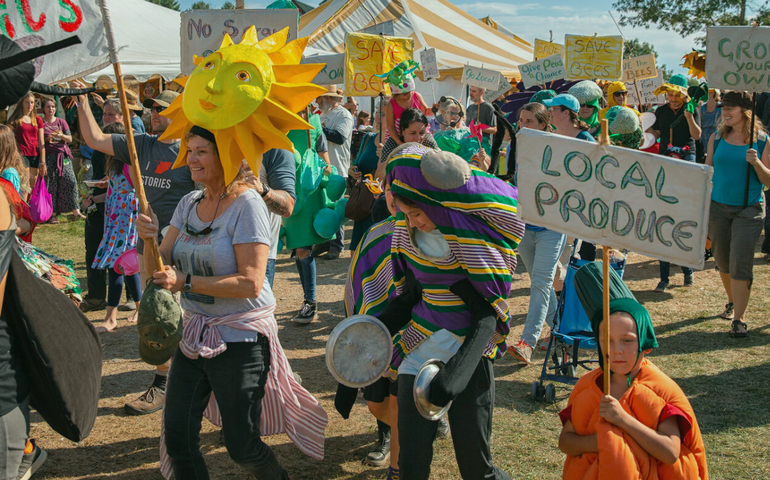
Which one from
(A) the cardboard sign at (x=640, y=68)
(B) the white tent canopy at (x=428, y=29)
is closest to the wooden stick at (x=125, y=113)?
(A) the cardboard sign at (x=640, y=68)

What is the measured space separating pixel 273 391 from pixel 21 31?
1.92 m

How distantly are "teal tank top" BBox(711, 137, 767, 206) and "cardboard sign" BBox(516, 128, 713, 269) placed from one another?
396 cm

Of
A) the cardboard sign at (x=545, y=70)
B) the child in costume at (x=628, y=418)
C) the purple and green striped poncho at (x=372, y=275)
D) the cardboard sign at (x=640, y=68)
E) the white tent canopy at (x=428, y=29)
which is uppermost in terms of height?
the white tent canopy at (x=428, y=29)

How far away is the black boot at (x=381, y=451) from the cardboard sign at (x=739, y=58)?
4144 millimetres

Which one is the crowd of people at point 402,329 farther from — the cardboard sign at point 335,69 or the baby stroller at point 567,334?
the cardboard sign at point 335,69

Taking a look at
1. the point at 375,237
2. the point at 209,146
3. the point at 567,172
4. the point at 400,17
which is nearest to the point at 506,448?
the point at 375,237

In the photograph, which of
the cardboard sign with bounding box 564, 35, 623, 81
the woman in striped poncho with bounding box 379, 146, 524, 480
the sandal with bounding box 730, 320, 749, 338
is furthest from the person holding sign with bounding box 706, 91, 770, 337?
the cardboard sign with bounding box 564, 35, 623, 81

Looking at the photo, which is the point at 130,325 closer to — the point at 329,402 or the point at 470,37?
the point at 329,402

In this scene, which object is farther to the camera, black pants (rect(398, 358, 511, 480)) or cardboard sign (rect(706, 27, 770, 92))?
cardboard sign (rect(706, 27, 770, 92))

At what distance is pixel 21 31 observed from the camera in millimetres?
2713

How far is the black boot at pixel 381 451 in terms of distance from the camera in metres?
3.90

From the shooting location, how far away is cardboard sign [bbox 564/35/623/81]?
1039cm

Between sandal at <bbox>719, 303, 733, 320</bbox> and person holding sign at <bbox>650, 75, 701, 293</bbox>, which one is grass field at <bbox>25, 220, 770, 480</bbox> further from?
person holding sign at <bbox>650, 75, 701, 293</bbox>

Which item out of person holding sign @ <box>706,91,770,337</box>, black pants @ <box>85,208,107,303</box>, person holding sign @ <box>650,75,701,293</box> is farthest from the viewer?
person holding sign @ <box>650,75,701,293</box>
